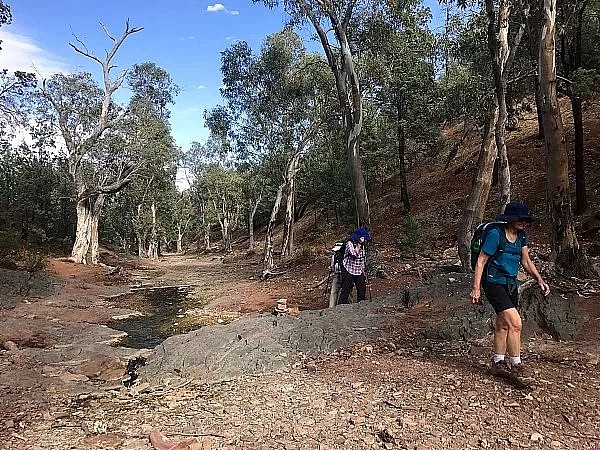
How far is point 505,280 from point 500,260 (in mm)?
215

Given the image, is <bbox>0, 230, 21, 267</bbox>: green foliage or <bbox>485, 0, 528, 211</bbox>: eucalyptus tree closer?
<bbox>485, 0, 528, 211</bbox>: eucalyptus tree

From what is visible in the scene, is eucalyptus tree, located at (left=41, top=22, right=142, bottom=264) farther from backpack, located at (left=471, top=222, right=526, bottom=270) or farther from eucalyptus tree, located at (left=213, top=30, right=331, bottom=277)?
backpack, located at (left=471, top=222, right=526, bottom=270)

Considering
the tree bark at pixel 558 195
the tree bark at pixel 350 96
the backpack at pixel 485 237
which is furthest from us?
the tree bark at pixel 350 96

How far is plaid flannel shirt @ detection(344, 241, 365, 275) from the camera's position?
10.4 m

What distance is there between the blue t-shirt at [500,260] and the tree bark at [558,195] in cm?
320

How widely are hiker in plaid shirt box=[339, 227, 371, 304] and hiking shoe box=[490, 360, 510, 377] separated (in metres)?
→ 4.89

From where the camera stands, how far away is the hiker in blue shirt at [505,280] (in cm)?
532

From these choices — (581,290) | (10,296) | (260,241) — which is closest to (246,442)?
(581,290)

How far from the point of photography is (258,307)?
14.6 metres

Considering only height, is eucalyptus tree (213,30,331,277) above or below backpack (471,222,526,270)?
above

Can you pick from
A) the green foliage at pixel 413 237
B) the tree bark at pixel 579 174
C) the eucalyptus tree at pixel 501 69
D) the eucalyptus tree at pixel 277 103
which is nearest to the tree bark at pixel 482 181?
the eucalyptus tree at pixel 501 69

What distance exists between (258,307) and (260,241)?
3932 cm

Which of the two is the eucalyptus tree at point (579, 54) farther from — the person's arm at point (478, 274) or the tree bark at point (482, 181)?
the person's arm at point (478, 274)

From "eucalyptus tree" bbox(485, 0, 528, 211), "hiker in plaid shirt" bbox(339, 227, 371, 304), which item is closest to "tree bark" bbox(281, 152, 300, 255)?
"eucalyptus tree" bbox(485, 0, 528, 211)
